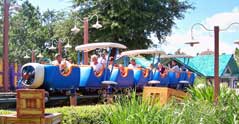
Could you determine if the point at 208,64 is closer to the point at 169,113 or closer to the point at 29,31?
the point at 29,31

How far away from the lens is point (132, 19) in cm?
2628

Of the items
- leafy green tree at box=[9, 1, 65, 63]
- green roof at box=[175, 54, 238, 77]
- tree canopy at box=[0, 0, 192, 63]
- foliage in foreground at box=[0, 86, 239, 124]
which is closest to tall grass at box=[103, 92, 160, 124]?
foliage in foreground at box=[0, 86, 239, 124]

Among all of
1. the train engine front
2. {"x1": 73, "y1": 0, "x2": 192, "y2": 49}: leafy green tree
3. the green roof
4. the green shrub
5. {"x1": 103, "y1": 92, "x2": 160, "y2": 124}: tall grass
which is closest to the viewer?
{"x1": 103, "y1": 92, "x2": 160, "y2": 124}: tall grass

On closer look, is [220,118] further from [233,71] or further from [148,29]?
[233,71]

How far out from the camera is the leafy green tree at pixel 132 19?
26.5m

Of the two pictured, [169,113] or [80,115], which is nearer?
[169,113]

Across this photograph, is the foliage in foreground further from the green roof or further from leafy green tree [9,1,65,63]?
leafy green tree [9,1,65,63]

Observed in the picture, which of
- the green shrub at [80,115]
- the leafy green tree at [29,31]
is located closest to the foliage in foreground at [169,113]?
the green shrub at [80,115]

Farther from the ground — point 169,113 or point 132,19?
point 132,19

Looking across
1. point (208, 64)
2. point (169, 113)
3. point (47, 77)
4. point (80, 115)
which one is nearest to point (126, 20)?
point (208, 64)

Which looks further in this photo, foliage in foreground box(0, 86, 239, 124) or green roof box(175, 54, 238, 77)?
green roof box(175, 54, 238, 77)

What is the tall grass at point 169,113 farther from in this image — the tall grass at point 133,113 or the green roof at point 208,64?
the green roof at point 208,64

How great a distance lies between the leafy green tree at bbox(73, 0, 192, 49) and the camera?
26.5 metres

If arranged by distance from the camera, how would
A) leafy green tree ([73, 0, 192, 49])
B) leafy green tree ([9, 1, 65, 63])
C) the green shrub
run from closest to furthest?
the green shrub, leafy green tree ([73, 0, 192, 49]), leafy green tree ([9, 1, 65, 63])
